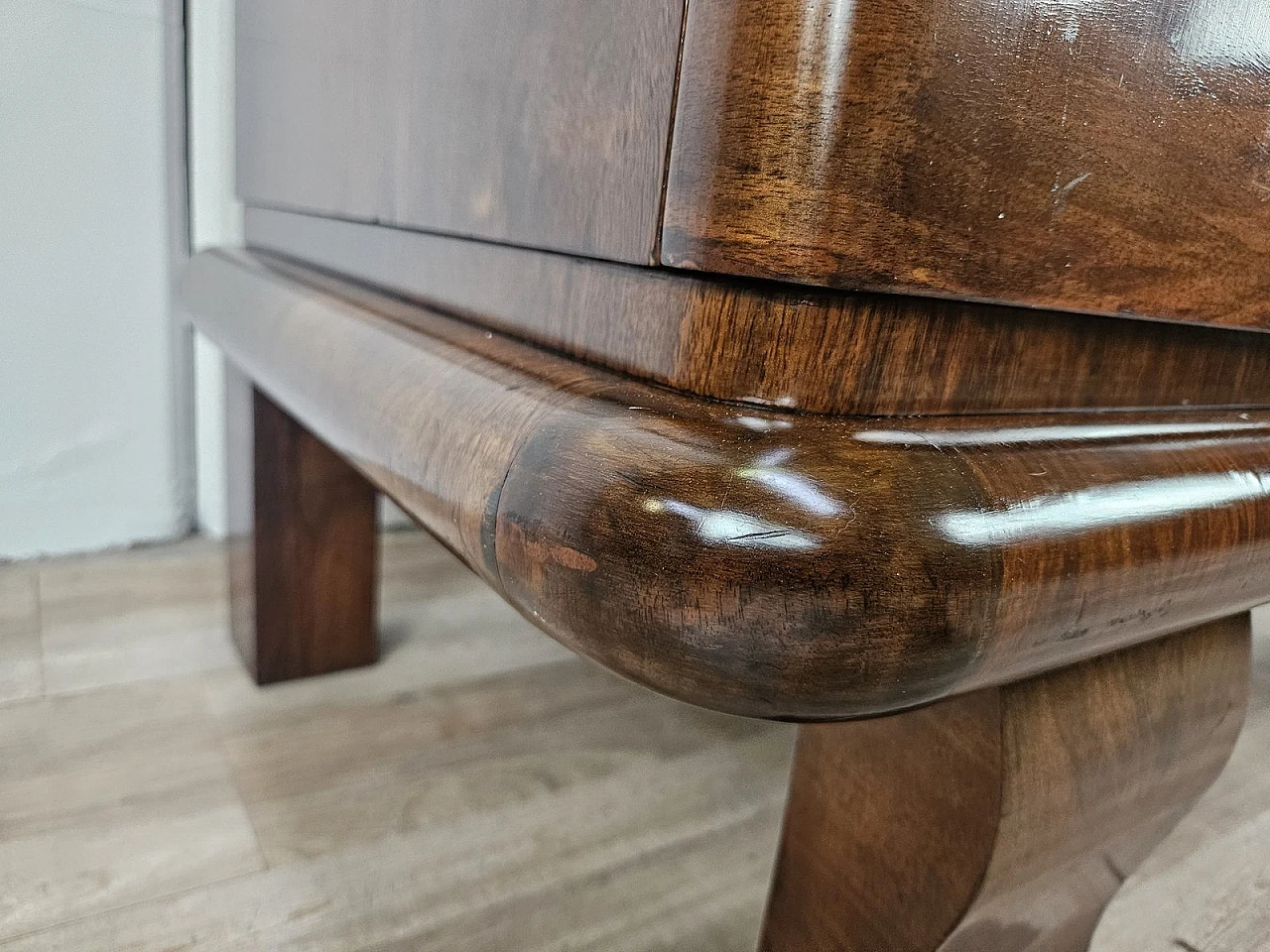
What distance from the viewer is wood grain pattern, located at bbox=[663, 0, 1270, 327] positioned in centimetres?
20

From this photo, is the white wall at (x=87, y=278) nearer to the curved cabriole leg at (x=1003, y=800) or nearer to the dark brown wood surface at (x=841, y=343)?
the dark brown wood surface at (x=841, y=343)

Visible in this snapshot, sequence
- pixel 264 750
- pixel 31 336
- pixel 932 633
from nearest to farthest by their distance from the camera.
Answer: pixel 932 633
pixel 264 750
pixel 31 336

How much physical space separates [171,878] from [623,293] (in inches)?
19.8

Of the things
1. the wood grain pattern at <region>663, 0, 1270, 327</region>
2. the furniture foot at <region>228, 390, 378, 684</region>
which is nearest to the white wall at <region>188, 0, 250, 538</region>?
the furniture foot at <region>228, 390, 378, 684</region>

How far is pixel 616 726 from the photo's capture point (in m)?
0.78

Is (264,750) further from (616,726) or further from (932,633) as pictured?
(932,633)

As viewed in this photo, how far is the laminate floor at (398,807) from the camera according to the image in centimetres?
55

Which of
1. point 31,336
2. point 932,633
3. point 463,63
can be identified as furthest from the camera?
point 31,336

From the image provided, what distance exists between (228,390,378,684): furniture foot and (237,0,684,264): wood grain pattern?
0.30 meters

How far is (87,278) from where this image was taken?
0.96m

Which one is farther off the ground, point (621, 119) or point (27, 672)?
point (621, 119)

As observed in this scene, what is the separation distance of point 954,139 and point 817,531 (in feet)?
0.31

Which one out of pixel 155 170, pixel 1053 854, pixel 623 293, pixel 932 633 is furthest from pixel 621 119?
pixel 155 170

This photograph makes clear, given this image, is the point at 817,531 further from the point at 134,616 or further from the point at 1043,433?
the point at 134,616
